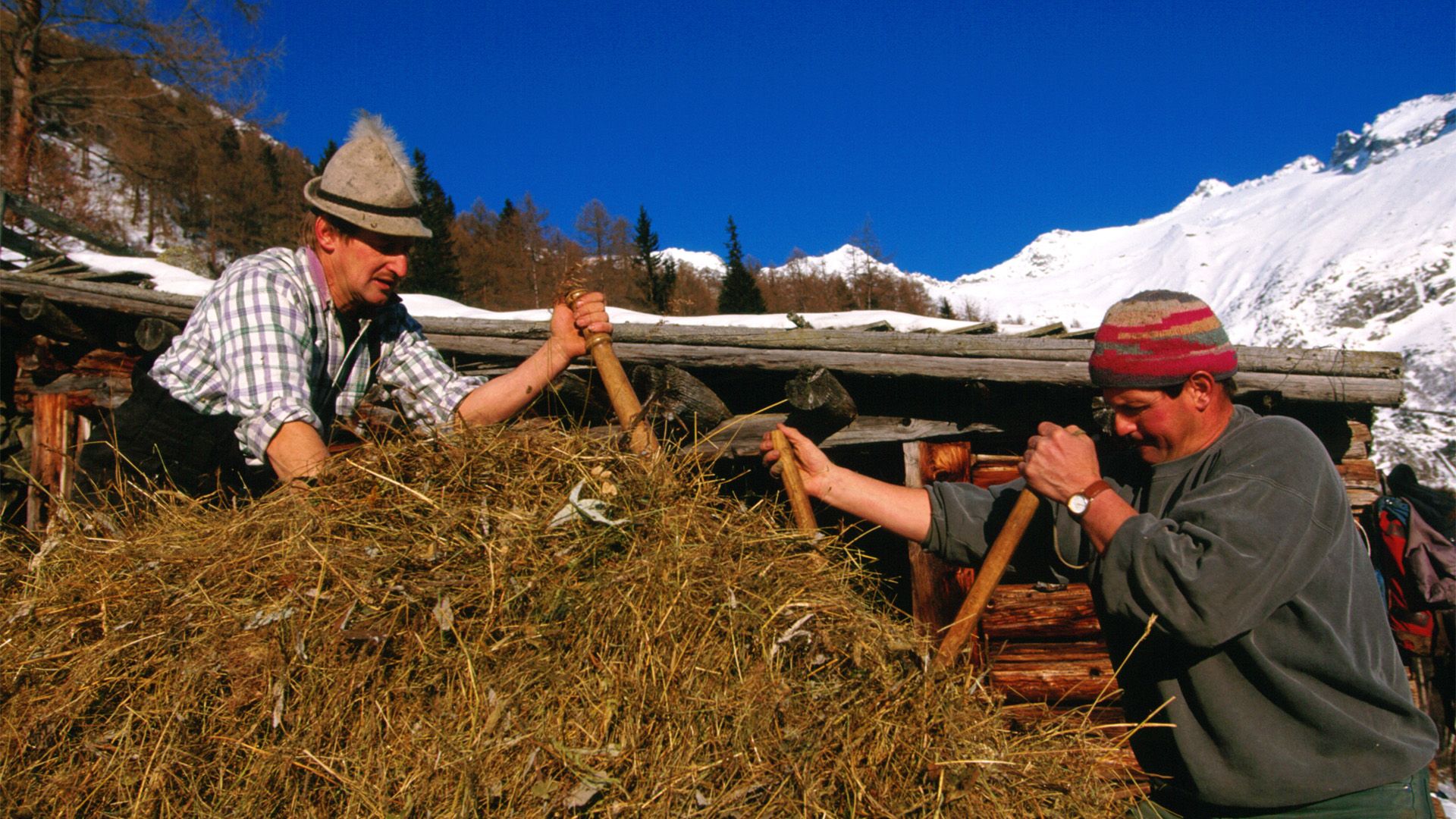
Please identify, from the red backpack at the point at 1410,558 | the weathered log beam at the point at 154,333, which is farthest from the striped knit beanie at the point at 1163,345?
the red backpack at the point at 1410,558

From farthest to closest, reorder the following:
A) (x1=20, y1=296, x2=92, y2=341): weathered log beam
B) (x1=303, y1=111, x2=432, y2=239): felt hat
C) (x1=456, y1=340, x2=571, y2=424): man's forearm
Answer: (x1=20, y1=296, x2=92, y2=341): weathered log beam < (x1=456, y1=340, x2=571, y2=424): man's forearm < (x1=303, y1=111, x2=432, y2=239): felt hat

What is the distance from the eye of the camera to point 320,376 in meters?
2.58

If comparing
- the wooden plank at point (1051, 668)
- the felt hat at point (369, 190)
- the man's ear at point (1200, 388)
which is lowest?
the wooden plank at point (1051, 668)

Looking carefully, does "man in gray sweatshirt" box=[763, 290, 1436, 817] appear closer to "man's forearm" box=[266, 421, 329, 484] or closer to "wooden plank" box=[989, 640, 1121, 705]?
"man's forearm" box=[266, 421, 329, 484]

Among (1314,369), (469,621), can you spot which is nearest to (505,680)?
(469,621)

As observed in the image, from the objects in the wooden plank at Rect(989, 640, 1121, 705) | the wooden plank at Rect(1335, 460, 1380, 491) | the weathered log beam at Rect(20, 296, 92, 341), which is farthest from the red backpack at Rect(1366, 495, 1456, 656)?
the weathered log beam at Rect(20, 296, 92, 341)

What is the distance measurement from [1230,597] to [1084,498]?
37cm

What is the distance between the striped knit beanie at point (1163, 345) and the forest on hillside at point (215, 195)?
1.15 m

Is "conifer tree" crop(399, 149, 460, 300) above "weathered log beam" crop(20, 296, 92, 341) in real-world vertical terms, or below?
above

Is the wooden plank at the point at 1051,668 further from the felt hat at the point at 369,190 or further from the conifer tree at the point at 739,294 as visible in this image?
the conifer tree at the point at 739,294

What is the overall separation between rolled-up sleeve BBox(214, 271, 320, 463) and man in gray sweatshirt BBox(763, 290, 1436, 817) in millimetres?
Result: 1890

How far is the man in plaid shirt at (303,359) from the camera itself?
7.22 feet

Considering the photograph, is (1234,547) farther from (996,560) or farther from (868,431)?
(868,431)

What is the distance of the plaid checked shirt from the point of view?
2180 millimetres
